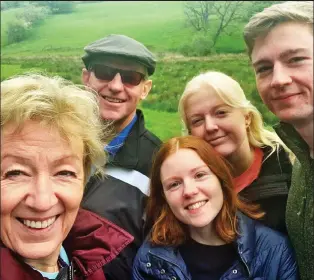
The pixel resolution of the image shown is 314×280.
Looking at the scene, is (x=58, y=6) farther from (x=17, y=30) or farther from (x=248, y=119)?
(x=248, y=119)

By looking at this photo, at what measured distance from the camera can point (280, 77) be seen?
1.74 meters

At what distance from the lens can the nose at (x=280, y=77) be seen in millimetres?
1725

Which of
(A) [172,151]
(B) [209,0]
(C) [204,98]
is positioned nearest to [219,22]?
(B) [209,0]

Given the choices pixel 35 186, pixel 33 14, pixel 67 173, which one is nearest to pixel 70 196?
pixel 67 173

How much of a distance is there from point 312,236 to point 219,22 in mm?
4568

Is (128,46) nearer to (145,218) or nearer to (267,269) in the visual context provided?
(145,218)

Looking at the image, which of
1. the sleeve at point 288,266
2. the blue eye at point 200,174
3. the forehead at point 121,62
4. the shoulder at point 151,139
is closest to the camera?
the sleeve at point 288,266

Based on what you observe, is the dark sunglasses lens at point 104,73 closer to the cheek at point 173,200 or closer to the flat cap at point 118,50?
the flat cap at point 118,50

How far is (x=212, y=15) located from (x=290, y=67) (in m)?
4.76

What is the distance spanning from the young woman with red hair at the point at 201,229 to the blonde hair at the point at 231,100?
1.25 feet

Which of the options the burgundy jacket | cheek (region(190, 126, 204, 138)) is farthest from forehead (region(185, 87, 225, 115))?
the burgundy jacket

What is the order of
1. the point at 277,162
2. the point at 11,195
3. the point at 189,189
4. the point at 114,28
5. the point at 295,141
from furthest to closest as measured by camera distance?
the point at 114,28, the point at 277,162, the point at 189,189, the point at 295,141, the point at 11,195

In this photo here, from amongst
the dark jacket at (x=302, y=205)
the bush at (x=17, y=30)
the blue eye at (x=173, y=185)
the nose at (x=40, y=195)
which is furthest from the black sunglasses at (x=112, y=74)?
the bush at (x=17, y=30)

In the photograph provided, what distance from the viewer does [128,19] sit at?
7.27 meters
